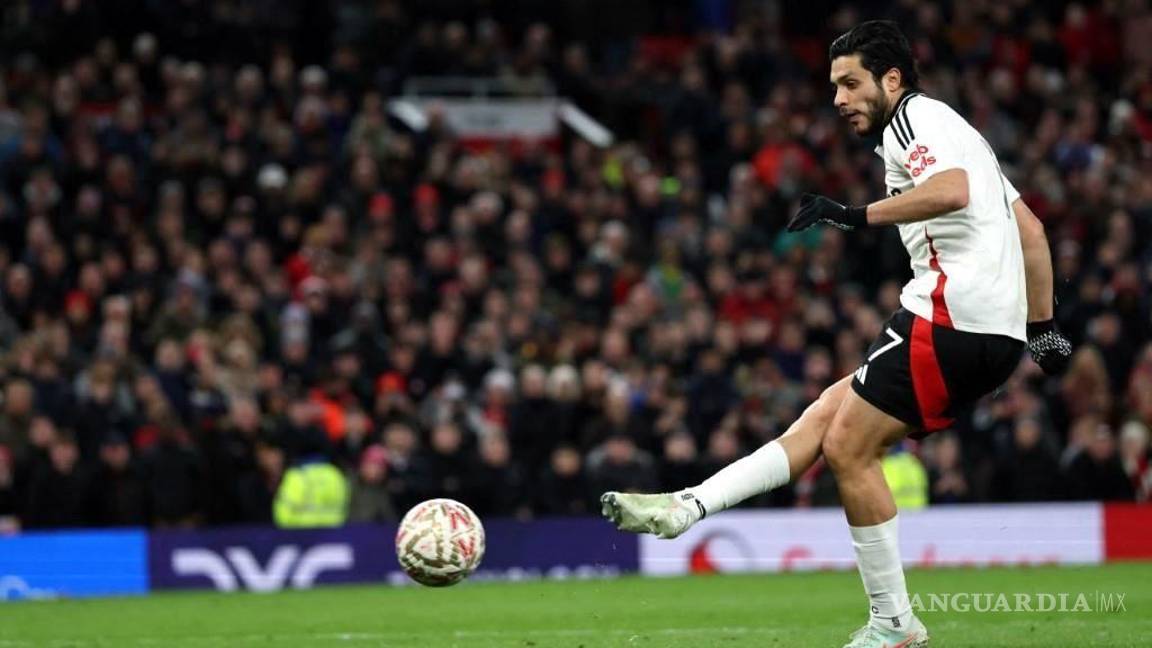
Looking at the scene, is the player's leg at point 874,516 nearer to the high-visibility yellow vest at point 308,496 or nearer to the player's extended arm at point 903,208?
the player's extended arm at point 903,208

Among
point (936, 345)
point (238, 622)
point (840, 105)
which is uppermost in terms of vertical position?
point (840, 105)

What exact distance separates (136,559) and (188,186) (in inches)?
179

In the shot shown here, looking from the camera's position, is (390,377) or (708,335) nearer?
(390,377)

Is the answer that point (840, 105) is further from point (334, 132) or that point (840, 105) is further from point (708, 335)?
point (334, 132)

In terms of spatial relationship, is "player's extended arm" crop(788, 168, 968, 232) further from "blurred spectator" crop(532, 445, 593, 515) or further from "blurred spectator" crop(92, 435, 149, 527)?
"blurred spectator" crop(92, 435, 149, 527)

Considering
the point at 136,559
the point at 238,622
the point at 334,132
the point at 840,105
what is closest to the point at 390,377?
the point at 136,559

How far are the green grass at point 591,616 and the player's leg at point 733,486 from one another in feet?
3.70

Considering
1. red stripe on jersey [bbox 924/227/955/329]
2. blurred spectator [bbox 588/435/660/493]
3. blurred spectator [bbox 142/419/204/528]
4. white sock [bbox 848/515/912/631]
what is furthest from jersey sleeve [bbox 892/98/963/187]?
blurred spectator [bbox 142/419/204/528]

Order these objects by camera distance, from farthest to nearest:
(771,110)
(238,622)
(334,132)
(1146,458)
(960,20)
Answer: (960,20) < (771,110) < (334,132) < (1146,458) < (238,622)

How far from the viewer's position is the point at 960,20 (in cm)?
2334

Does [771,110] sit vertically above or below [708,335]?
above

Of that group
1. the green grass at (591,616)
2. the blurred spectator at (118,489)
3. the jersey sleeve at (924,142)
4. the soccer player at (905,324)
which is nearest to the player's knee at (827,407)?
the soccer player at (905,324)

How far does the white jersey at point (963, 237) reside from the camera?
717 centimetres

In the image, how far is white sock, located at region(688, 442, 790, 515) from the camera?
734 centimetres
